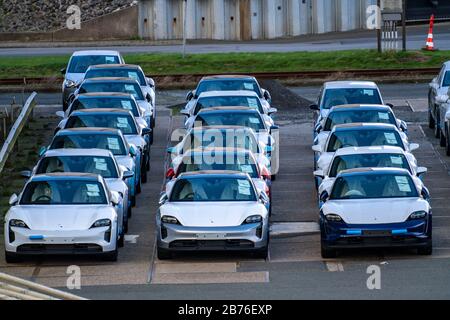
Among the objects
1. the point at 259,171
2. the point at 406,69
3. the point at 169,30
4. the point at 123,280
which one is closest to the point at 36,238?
the point at 123,280

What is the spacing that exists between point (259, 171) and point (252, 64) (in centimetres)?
2306

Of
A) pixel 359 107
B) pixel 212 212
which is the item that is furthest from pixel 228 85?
pixel 212 212

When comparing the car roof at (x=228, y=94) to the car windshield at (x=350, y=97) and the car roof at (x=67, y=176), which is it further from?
the car roof at (x=67, y=176)

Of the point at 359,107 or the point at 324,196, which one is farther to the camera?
the point at 359,107

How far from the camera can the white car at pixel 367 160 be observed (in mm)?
24359

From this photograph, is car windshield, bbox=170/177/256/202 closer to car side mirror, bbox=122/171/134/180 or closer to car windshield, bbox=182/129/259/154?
car side mirror, bbox=122/171/134/180

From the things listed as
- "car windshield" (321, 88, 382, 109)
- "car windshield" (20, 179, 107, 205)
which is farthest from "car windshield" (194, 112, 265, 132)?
"car windshield" (20, 179, 107, 205)

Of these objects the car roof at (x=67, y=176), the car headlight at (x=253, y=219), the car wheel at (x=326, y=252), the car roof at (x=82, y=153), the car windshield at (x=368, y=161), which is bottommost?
the car wheel at (x=326, y=252)

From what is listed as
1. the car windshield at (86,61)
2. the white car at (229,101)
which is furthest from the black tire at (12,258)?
the car windshield at (86,61)

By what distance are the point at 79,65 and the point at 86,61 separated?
322 millimetres

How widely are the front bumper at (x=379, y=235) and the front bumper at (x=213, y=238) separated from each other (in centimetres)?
111

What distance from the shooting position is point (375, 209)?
2156 centimetres

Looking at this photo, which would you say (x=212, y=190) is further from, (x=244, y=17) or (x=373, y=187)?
(x=244, y=17)

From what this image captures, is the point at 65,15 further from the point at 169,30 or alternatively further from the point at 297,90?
the point at 297,90
